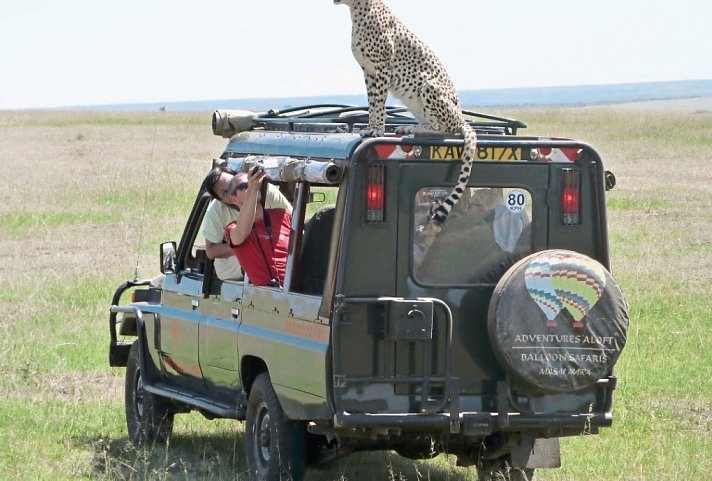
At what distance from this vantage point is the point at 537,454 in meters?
7.37

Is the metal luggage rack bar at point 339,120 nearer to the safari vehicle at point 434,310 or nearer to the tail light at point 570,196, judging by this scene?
the safari vehicle at point 434,310

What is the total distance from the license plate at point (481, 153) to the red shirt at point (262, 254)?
1134mm

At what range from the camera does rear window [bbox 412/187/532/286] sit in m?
6.77

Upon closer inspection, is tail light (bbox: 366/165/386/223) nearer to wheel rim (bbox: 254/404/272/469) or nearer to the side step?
wheel rim (bbox: 254/404/272/469)

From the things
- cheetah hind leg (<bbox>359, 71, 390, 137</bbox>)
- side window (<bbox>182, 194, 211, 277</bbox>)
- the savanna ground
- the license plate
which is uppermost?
cheetah hind leg (<bbox>359, 71, 390, 137</bbox>)

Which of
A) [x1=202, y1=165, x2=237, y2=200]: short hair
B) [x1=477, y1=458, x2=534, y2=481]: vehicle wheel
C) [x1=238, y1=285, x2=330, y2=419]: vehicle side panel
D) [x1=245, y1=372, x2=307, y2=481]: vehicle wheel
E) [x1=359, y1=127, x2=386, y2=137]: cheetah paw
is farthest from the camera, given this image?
[x1=202, y1=165, x2=237, y2=200]: short hair

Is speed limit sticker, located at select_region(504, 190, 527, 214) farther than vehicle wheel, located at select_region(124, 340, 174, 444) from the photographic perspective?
No

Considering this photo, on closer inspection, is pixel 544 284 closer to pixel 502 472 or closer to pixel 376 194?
pixel 376 194

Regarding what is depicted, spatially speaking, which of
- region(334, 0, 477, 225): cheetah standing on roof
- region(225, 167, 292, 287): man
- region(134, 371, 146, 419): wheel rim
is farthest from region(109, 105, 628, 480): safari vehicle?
region(134, 371, 146, 419): wheel rim

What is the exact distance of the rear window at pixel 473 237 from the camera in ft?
22.2

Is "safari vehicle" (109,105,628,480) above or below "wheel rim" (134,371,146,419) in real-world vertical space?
above

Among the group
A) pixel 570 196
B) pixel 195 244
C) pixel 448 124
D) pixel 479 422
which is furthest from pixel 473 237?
pixel 195 244

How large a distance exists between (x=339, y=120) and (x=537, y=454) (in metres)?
2.37

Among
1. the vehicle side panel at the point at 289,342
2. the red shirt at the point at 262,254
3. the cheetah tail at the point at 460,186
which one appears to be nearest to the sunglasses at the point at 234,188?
the red shirt at the point at 262,254
